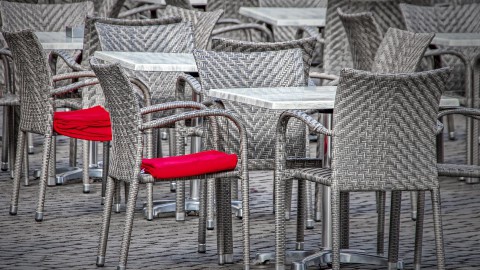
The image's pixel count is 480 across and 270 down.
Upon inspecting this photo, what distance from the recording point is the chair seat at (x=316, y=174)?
5.68m

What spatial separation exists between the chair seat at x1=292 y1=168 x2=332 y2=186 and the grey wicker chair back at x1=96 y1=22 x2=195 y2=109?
7.00 feet

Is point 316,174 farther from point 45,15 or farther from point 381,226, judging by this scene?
point 45,15

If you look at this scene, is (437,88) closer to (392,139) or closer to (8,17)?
(392,139)

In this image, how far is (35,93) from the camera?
24.8ft

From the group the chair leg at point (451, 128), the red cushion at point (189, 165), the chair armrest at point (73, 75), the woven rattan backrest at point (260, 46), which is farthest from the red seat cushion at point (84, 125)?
the chair leg at point (451, 128)

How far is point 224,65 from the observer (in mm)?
6637

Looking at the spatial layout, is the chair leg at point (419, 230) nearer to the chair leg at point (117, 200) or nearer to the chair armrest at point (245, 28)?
the chair leg at point (117, 200)

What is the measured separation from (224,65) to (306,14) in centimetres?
443

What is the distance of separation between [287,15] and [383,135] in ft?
17.0

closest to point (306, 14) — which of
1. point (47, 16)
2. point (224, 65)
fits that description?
point (47, 16)

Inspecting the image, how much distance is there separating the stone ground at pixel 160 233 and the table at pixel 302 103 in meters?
0.07

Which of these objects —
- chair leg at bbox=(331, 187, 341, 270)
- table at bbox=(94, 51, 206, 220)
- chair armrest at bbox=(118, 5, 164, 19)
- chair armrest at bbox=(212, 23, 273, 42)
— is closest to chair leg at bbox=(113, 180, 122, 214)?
table at bbox=(94, 51, 206, 220)

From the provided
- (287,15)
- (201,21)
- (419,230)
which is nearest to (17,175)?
(201,21)

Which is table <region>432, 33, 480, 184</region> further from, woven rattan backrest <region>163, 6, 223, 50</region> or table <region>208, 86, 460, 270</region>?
table <region>208, 86, 460, 270</region>
